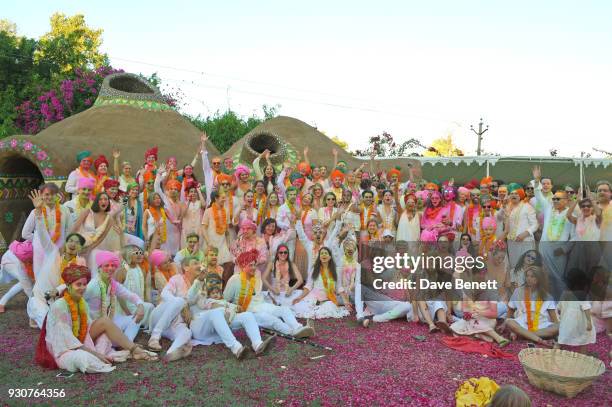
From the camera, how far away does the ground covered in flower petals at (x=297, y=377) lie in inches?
160

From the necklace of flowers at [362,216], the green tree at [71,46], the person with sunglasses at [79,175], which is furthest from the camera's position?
the green tree at [71,46]

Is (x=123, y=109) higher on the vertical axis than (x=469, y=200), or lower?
higher

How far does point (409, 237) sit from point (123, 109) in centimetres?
888

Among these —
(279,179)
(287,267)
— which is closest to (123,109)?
(279,179)

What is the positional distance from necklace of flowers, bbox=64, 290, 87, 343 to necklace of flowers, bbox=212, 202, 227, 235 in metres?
2.59

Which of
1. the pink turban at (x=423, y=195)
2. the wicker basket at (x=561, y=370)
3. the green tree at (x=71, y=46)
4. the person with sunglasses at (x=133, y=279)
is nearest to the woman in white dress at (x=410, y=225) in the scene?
the pink turban at (x=423, y=195)

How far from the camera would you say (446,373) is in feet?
15.3

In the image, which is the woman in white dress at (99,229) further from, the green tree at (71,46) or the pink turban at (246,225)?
the green tree at (71,46)

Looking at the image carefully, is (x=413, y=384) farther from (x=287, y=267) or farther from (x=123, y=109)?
(x=123, y=109)

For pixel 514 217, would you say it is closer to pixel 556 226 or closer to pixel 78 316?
pixel 556 226

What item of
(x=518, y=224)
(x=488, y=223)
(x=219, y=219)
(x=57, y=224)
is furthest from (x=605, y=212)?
(x=57, y=224)

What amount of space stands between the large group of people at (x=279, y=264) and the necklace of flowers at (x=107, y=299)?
1 cm

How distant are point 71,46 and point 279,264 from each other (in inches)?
832

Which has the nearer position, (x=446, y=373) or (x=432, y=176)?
(x=446, y=373)
